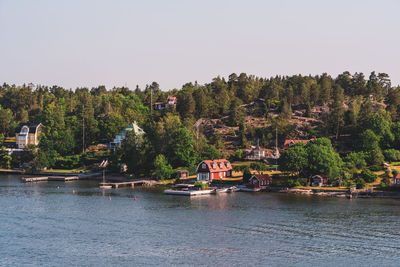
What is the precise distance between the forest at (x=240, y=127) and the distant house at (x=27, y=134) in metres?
6.34

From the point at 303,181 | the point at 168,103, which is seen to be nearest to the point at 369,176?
the point at 303,181

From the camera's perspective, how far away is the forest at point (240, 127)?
10988 cm

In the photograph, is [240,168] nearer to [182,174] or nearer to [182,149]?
[182,174]

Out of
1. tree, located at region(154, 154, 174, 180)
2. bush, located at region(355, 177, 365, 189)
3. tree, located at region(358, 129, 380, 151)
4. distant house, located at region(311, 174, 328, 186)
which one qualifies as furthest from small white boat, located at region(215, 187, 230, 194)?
tree, located at region(358, 129, 380, 151)

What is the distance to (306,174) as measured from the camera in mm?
96375

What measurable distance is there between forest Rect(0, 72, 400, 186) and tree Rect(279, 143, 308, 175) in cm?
19

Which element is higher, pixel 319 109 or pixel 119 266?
pixel 319 109

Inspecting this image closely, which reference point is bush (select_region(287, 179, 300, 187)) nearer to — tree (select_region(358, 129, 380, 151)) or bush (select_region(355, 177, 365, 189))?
bush (select_region(355, 177, 365, 189))

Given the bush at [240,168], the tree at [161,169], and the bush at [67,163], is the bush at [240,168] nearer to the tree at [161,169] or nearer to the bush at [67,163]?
the tree at [161,169]

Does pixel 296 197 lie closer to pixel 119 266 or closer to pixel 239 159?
pixel 239 159

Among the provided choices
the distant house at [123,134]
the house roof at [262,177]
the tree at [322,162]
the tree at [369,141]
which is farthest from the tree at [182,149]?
the tree at [369,141]

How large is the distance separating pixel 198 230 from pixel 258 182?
121ft

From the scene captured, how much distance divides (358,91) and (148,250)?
396 feet

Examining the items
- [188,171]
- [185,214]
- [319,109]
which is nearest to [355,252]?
[185,214]
